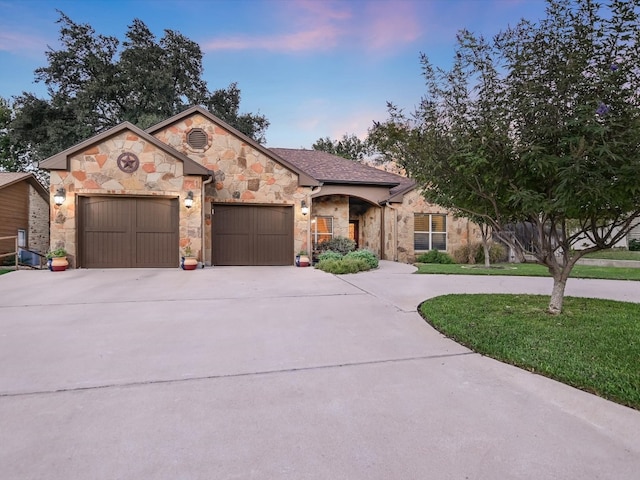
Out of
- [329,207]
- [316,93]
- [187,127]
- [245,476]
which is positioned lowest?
[245,476]

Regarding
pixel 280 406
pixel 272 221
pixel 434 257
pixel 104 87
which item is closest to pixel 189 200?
pixel 272 221

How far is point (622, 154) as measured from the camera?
11.6ft

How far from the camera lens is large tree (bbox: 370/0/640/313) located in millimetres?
3541

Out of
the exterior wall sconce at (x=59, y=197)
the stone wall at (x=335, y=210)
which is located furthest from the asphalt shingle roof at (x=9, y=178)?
the stone wall at (x=335, y=210)

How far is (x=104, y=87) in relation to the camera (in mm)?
20609

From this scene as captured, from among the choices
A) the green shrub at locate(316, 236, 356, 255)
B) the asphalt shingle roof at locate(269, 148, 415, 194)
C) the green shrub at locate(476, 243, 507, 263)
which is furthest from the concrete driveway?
the green shrub at locate(476, 243, 507, 263)

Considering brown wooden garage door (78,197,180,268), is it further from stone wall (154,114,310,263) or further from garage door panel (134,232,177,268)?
stone wall (154,114,310,263)

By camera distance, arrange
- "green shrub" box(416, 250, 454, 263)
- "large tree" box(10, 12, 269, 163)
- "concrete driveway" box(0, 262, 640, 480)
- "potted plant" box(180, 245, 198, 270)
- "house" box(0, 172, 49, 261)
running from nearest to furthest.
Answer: "concrete driveway" box(0, 262, 640, 480)
"potted plant" box(180, 245, 198, 270)
"house" box(0, 172, 49, 261)
"green shrub" box(416, 250, 454, 263)
"large tree" box(10, 12, 269, 163)

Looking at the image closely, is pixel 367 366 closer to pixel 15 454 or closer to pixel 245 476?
pixel 245 476

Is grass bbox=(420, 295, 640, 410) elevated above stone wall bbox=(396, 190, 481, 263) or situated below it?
below

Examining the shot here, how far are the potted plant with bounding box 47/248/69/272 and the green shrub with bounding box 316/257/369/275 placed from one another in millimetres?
7345

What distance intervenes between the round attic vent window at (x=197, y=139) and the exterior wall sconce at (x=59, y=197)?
4.03 m

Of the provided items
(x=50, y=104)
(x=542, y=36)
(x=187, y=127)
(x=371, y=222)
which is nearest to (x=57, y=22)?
(x=50, y=104)

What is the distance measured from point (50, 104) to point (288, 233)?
1910cm
